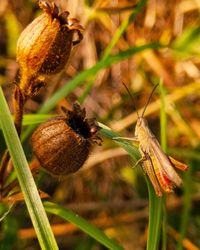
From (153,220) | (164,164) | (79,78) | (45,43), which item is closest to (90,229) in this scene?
(153,220)

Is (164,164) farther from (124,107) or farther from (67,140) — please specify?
(124,107)

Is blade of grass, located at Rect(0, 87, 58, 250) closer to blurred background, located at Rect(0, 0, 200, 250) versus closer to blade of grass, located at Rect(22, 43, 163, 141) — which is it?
blade of grass, located at Rect(22, 43, 163, 141)

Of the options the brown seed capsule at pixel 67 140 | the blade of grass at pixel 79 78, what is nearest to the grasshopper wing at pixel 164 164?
the brown seed capsule at pixel 67 140

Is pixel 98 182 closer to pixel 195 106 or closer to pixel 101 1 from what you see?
pixel 195 106

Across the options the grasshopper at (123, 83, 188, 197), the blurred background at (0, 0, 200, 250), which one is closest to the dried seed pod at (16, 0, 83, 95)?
the grasshopper at (123, 83, 188, 197)

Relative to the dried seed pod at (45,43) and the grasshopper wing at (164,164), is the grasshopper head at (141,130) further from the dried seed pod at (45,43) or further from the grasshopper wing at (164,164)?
the dried seed pod at (45,43)

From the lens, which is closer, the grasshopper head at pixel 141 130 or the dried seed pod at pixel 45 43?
the dried seed pod at pixel 45 43
